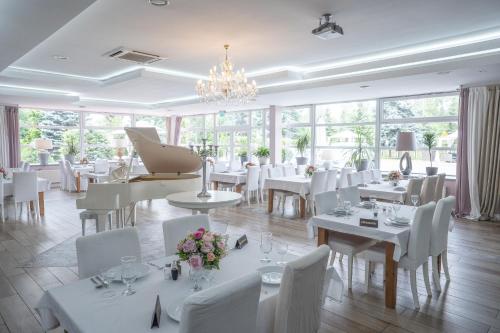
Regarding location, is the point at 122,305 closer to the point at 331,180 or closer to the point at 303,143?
the point at 331,180

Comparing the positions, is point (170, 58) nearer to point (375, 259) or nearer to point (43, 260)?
point (43, 260)

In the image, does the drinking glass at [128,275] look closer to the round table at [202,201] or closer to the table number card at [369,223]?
the round table at [202,201]

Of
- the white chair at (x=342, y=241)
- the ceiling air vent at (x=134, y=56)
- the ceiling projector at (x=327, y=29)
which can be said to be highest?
the ceiling air vent at (x=134, y=56)

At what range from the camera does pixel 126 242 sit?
6.95 feet

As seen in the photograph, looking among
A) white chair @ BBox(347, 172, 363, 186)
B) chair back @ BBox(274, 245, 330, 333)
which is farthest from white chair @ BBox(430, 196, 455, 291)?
Result: white chair @ BBox(347, 172, 363, 186)

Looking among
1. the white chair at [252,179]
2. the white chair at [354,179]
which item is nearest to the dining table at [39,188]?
the white chair at [252,179]

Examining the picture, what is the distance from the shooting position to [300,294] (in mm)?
1607

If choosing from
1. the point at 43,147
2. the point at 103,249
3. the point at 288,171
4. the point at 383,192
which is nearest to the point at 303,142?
the point at 288,171

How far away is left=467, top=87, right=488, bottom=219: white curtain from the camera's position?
6250mm

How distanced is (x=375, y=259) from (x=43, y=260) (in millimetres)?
3828

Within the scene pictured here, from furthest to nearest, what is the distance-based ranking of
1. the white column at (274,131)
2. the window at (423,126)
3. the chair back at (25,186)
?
the white column at (274,131) < the window at (423,126) < the chair back at (25,186)

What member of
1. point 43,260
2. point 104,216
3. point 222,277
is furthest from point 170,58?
point 222,277

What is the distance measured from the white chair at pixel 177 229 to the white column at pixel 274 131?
7327mm

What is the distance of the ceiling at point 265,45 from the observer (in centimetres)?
351
